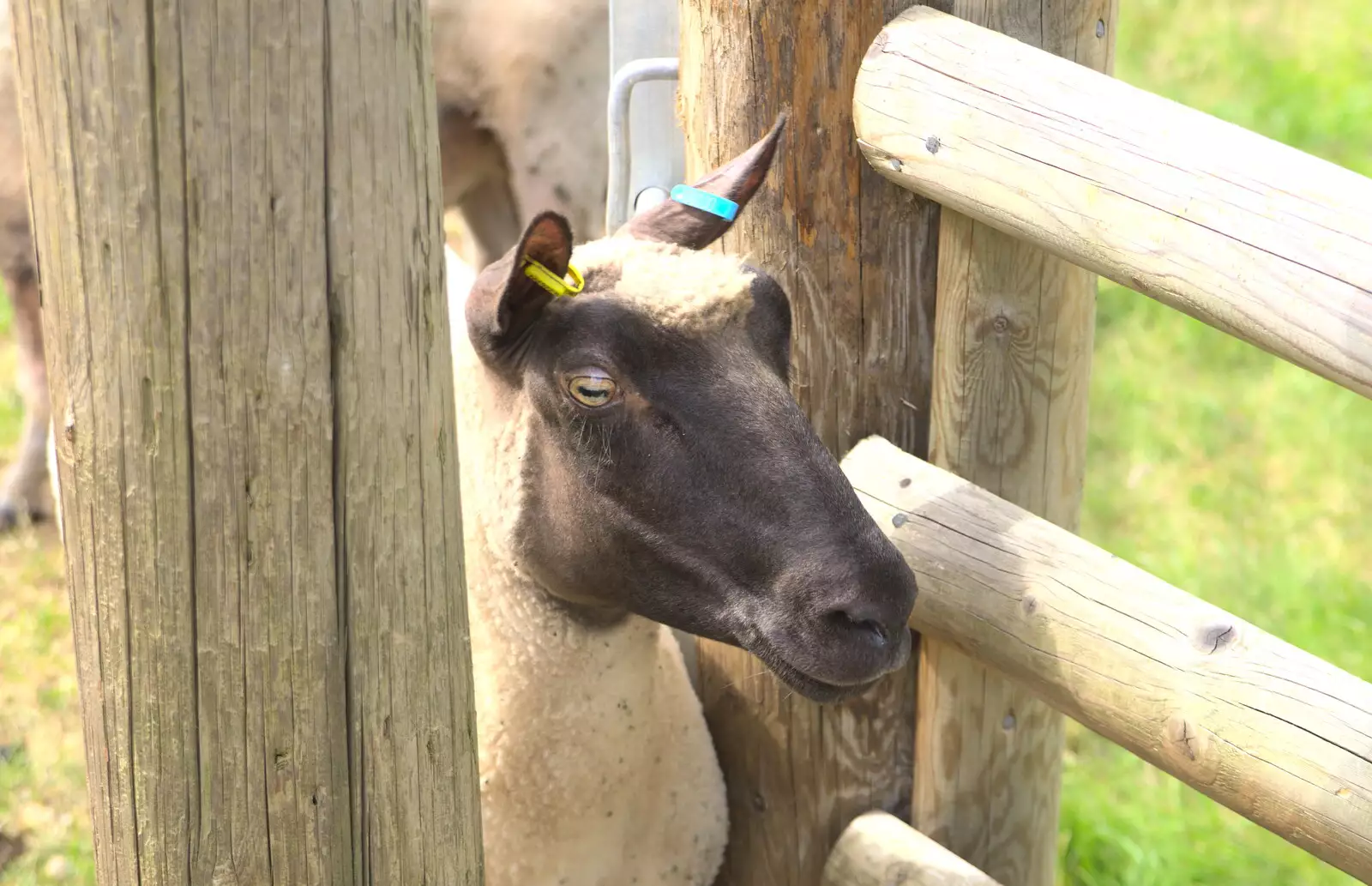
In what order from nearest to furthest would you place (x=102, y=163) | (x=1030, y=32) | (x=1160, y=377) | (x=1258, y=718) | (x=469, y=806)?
(x=102, y=163), (x=469, y=806), (x=1258, y=718), (x=1030, y=32), (x=1160, y=377)

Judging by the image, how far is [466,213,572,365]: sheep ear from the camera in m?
2.21

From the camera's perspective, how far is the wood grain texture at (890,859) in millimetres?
2707

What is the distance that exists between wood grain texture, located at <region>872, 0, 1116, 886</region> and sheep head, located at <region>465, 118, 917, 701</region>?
0.36 metres

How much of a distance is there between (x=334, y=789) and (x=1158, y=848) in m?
2.54

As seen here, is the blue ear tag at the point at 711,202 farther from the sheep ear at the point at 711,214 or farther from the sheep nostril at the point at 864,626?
the sheep nostril at the point at 864,626

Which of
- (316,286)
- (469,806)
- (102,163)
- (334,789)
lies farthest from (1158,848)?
(102,163)

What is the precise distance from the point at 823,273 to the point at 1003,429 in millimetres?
434

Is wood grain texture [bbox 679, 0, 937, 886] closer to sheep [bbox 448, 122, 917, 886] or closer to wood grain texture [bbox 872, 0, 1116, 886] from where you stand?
wood grain texture [bbox 872, 0, 1116, 886]

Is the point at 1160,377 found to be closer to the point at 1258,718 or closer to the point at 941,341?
the point at 941,341

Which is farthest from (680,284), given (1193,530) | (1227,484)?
(1227,484)

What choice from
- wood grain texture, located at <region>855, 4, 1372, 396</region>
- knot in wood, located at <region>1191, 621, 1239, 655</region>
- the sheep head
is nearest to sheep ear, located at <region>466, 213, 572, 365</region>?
the sheep head

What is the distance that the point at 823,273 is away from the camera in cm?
262

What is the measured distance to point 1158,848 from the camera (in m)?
3.65

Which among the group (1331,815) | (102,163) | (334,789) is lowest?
(1331,815)
